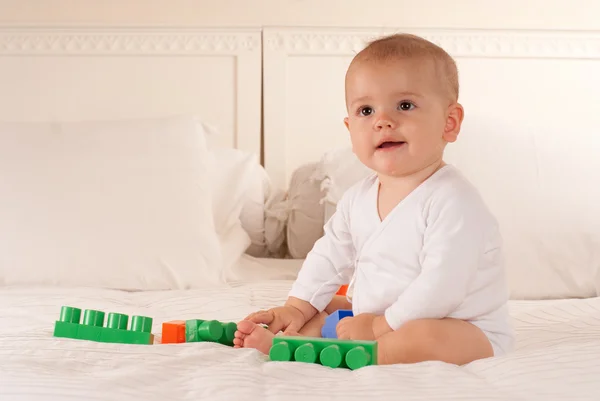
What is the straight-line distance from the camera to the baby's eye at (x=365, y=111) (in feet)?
3.73

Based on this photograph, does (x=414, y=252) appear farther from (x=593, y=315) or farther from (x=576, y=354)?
(x=593, y=315)

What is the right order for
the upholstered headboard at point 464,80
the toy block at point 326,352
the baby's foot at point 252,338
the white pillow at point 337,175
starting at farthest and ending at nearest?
the upholstered headboard at point 464,80
the white pillow at point 337,175
the baby's foot at point 252,338
the toy block at point 326,352

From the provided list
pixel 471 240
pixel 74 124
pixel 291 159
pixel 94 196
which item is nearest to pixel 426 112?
pixel 471 240

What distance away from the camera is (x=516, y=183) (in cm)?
185

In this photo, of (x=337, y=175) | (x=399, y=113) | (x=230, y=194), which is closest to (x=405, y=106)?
(x=399, y=113)

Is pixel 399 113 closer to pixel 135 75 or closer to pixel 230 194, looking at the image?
pixel 230 194

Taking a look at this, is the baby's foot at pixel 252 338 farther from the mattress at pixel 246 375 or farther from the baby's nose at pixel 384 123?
the baby's nose at pixel 384 123

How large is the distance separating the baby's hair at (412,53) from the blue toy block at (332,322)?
0.36m

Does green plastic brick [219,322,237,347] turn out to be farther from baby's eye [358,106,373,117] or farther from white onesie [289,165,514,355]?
baby's eye [358,106,373,117]

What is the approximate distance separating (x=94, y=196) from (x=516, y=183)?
975 mm

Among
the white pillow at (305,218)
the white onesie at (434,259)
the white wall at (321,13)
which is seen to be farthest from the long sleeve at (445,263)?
the white wall at (321,13)

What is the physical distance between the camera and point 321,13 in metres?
2.47

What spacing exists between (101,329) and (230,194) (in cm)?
103

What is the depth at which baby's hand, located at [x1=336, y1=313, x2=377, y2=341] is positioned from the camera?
107 centimetres
